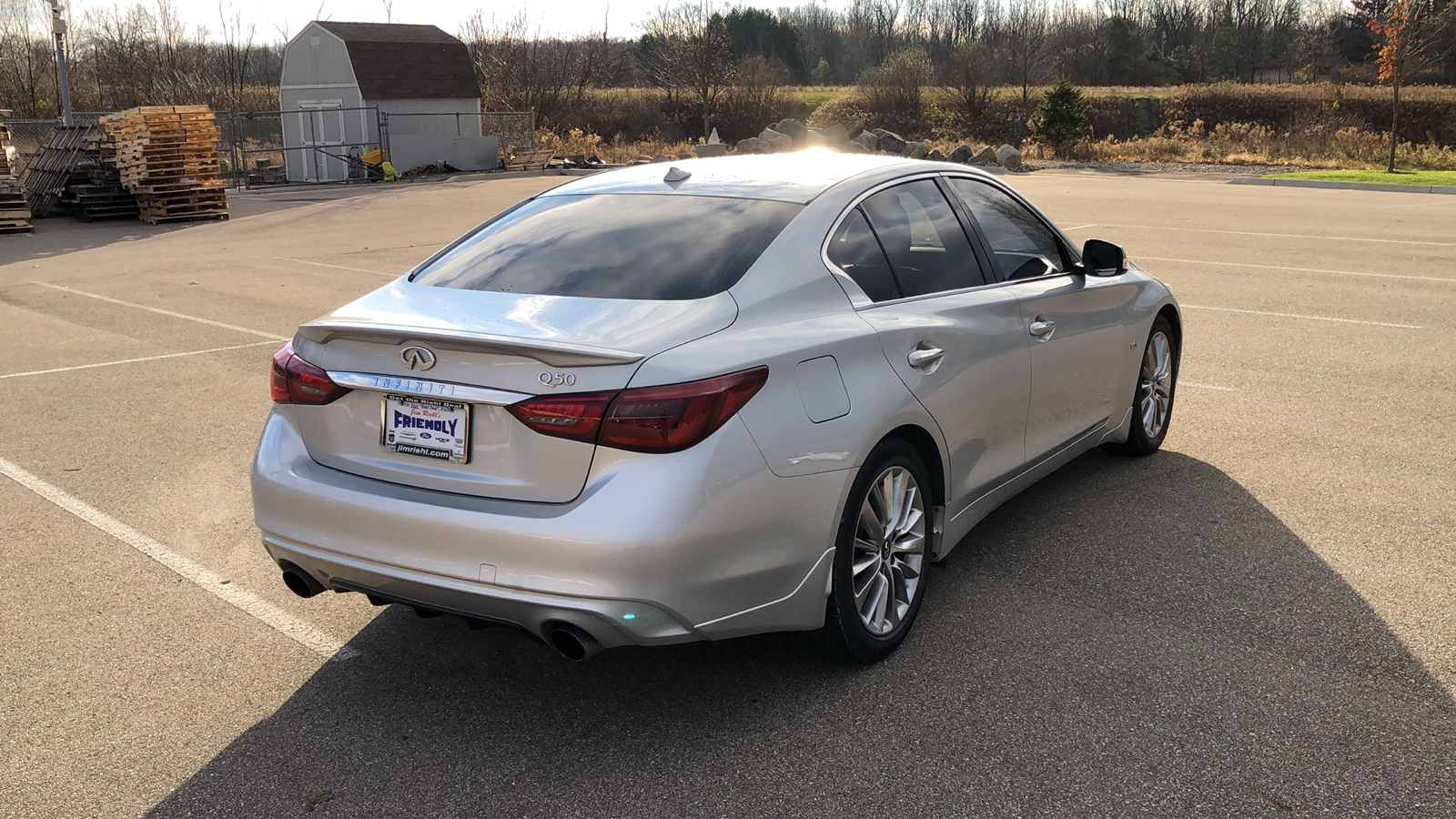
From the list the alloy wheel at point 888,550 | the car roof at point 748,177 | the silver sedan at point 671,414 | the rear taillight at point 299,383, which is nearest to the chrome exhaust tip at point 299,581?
the silver sedan at point 671,414

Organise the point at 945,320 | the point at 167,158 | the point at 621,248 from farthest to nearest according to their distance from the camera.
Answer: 1. the point at 167,158
2. the point at 945,320
3. the point at 621,248

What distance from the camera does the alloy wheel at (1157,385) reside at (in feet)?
19.6

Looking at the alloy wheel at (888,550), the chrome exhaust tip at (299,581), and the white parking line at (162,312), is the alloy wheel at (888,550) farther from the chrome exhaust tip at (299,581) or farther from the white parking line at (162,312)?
the white parking line at (162,312)

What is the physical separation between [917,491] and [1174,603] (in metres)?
1.14

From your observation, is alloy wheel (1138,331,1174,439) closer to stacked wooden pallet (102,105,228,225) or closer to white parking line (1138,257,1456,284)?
white parking line (1138,257,1456,284)

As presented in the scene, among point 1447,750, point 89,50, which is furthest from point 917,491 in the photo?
point 89,50

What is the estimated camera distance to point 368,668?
3883 mm

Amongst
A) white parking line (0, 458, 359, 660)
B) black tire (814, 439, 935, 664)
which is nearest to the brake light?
black tire (814, 439, 935, 664)

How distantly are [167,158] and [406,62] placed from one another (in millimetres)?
19434

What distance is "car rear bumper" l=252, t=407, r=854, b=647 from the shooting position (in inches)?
120

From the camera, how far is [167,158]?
74.1ft

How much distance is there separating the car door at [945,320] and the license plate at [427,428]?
1.36 metres

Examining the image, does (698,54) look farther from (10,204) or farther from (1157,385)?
(1157,385)

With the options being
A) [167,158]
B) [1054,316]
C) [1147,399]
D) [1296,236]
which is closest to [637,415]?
[1054,316]
